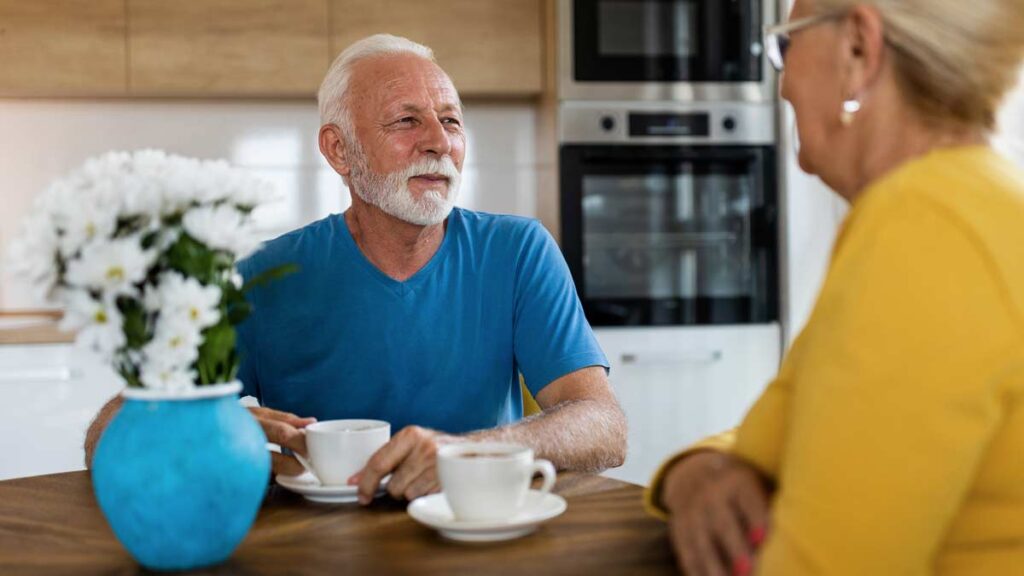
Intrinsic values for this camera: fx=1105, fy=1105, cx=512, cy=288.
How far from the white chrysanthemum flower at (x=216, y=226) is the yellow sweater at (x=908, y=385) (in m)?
0.51

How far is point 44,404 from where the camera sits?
314cm

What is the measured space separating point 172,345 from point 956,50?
27.4 inches

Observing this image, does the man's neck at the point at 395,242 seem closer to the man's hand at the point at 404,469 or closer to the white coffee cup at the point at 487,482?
the man's hand at the point at 404,469

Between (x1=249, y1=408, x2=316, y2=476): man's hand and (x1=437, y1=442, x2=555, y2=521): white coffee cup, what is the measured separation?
33 cm

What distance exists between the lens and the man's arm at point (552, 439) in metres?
1.27

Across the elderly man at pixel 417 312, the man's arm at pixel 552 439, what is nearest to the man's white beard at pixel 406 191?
the elderly man at pixel 417 312

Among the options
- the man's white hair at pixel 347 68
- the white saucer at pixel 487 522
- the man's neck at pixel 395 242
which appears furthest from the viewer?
the man's white hair at pixel 347 68


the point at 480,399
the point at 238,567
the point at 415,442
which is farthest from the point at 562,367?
the point at 238,567

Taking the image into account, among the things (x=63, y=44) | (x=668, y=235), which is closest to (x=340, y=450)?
(x=668, y=235)

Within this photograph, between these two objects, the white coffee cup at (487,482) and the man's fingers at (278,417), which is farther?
the man's fingers at (278,417)

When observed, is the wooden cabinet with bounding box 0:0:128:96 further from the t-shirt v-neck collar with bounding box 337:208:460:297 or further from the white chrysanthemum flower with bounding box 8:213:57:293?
the white chrysanthemum flower with bounding box 8:213:57:293

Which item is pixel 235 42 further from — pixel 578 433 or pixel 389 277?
pixel 578 433

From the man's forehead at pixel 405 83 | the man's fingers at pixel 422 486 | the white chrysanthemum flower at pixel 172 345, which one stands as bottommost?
the man's fingers at pixel 422 486

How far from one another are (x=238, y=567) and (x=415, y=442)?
0.29m
